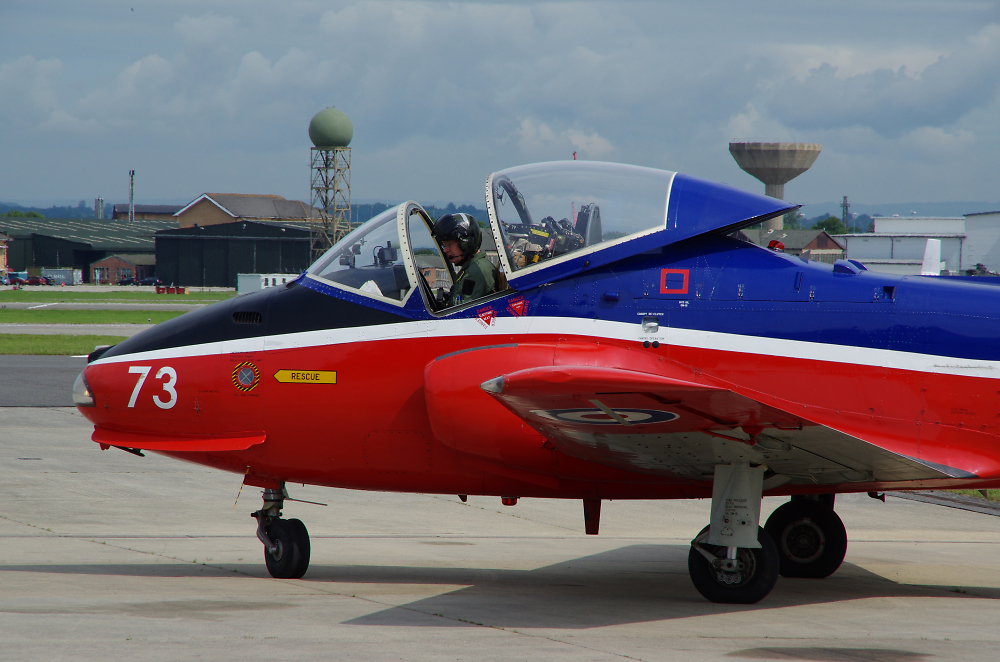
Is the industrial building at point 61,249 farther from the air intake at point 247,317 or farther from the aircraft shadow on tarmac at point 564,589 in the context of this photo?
the air intake at point 247,317

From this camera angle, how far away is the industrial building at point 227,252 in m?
100

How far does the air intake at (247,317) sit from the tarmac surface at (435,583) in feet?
7.15

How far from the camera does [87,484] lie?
1230 cm

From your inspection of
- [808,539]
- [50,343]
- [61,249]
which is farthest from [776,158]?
[61,249]

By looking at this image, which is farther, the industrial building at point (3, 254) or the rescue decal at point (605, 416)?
the industrial building at point (3, 254)

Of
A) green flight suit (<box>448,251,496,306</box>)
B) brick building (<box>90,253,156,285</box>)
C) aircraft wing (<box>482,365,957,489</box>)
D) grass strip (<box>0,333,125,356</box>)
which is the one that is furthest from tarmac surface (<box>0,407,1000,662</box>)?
brick building (<box>90,253,156,285</box>)

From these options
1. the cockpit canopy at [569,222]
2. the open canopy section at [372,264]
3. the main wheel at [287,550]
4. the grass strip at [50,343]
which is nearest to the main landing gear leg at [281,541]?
the main wheel at [287,550]

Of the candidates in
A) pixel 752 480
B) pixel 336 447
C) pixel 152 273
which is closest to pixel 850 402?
pixel 752 480

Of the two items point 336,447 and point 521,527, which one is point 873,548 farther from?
point 336,447

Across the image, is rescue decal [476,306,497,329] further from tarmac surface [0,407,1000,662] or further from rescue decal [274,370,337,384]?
tarmac surface [0,407,1000,662]

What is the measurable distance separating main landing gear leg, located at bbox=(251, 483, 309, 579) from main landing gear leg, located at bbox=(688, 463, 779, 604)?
3.38 meters

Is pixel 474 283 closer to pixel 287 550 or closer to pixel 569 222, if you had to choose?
pixel 569 222

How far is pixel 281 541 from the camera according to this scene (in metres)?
7.98

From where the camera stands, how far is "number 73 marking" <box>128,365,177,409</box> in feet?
25.5
